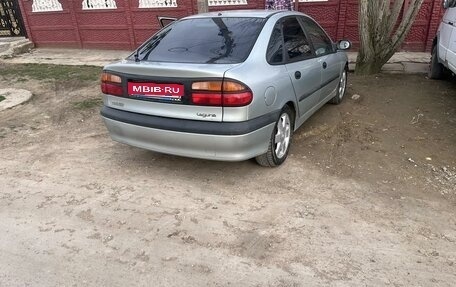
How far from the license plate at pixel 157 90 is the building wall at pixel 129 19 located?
6477 millimetres

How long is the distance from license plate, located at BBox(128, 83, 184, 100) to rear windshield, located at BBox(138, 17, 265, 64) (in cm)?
33

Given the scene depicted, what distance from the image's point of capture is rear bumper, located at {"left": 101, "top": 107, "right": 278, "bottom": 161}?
3305mm

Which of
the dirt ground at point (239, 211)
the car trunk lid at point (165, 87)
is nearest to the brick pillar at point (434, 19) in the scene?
the dirt ground at point (239, 211)

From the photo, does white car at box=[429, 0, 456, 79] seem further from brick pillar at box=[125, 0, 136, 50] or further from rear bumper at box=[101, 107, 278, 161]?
brick pillar at box=[125, 0, 136, 50]

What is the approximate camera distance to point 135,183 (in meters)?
3.79

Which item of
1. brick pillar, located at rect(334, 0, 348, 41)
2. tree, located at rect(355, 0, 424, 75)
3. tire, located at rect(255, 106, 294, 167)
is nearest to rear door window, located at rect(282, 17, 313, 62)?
tire, located at rect(255, 106, 294, 167)

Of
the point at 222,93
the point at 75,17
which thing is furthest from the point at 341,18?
the point at 75,17

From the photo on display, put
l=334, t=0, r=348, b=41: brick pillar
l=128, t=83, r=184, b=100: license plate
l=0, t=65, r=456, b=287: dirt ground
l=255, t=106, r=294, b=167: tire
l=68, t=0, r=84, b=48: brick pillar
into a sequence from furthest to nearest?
l=68, t=0, r=84, b=48: brick pillar, l=334, t=0, r=348, b=41: brick pillar, l=255, t=106, r=294, b=167: tire, l=128, t=83, r=184, b=100: license plate, l=0, t=65, r=456, b=287: dirt ground

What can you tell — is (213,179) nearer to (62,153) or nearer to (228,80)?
(228,80)

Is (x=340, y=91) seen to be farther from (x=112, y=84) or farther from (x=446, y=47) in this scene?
(x=112, y=84)

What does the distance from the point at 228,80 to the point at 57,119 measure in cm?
365

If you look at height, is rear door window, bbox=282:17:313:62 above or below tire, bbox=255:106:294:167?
above

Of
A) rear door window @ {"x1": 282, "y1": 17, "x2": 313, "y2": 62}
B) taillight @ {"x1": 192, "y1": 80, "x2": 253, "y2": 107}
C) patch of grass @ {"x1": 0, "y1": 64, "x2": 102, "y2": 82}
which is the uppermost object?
rear door window @ {"x1": 282, "y1": 17, "x2": 313, "y2": 62}

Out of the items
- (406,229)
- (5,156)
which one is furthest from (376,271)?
(5,156)
